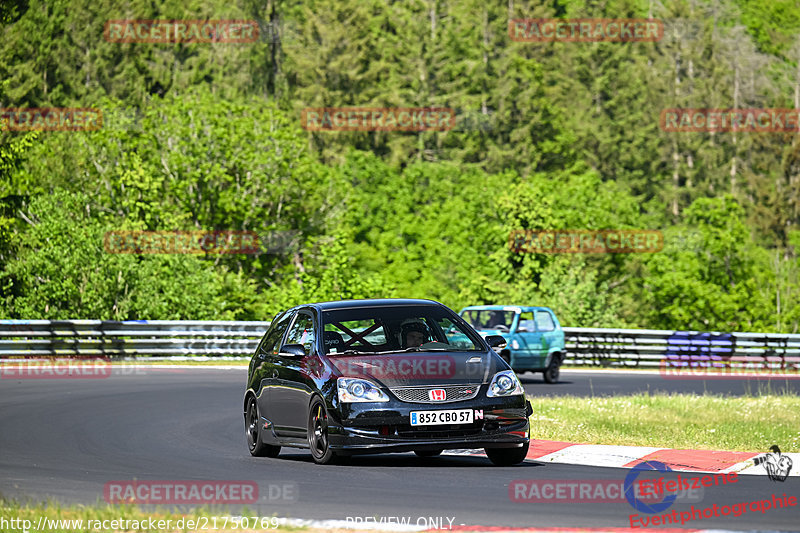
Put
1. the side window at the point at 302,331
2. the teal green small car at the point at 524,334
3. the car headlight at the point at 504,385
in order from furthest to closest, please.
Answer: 1. the teal green small car at the point at 524,334
2. the side window at the point at 302,331
3. the car headlight at the point at 504,385

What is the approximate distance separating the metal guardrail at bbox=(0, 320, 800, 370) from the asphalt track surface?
12.0 meters

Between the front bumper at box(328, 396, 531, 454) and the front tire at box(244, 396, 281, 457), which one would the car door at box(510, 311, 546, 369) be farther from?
the front bumper at box(328, 396, 531, 454)

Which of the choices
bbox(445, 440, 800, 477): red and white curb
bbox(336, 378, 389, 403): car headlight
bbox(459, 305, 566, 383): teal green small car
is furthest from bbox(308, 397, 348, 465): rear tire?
bbox(459, 305, 566, 383): teal green small car

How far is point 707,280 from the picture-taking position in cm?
6750

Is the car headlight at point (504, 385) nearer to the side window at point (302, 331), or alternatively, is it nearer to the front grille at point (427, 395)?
the front grille at point (427, 395)

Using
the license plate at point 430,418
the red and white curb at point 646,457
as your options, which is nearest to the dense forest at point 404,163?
the red and white curb at point 646,457

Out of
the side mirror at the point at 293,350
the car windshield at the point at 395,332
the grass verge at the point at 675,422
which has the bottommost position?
the grass verge at the point at 675,422

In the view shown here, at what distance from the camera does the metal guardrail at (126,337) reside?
33406mm

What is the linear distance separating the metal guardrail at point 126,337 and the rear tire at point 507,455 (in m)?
22.6

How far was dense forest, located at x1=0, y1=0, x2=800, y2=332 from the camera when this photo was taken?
4781 cm

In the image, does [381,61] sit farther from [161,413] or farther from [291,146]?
[161,413]

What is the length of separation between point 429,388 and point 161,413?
912cm

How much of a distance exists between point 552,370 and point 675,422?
510 inches

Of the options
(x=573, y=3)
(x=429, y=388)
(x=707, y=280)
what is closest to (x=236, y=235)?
(x=707, y=280)
